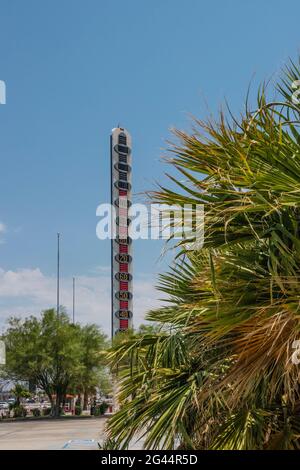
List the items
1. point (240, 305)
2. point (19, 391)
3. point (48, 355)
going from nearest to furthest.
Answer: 1. point (240, 305)
2. point (48, 355)
3. point (19, 391)

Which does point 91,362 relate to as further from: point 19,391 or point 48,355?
point 19,391

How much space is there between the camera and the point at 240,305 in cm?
389

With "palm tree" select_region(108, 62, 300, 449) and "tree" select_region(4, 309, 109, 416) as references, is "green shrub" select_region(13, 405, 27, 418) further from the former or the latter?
"palm tree" select_region(108, 62, 300, 449)

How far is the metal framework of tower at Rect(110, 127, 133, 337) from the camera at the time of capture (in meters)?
34.8

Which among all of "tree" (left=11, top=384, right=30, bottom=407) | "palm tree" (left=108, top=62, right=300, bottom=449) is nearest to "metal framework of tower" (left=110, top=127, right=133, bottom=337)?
"tree" (left=11, top=384, right=30, bottom=407)

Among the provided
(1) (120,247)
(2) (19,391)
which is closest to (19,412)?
(2) (19,391)

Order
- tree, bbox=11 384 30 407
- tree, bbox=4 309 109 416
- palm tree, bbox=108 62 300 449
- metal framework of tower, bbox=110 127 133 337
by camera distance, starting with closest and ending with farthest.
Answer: palm tree, bbox=108 62 300 449
metal framework of tower, bbox=110 127 133 337
tree, bbox=4 309 109 416
tree, bbox=11 384 30 407

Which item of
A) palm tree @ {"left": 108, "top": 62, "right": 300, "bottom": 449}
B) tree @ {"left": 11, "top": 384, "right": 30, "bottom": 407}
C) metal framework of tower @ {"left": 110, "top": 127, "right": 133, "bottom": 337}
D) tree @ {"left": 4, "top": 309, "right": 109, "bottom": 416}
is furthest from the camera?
tree @ {"left": 11, "top": 384, "right": 30, "bottom": 407}

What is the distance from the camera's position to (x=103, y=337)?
157 ft

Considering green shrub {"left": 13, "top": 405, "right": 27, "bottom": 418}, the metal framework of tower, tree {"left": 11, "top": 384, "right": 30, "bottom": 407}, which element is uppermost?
the metal framework of tower

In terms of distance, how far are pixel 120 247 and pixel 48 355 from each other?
499 inches

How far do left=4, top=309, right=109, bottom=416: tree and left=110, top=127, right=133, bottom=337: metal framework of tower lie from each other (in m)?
10.3

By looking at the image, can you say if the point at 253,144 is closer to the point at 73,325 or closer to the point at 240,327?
the point at 240,327
